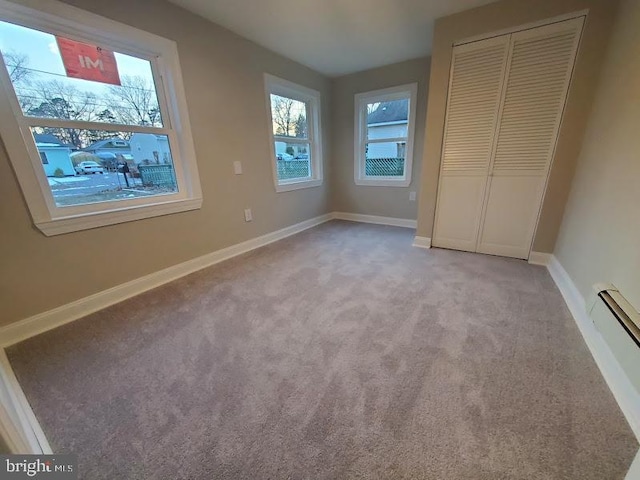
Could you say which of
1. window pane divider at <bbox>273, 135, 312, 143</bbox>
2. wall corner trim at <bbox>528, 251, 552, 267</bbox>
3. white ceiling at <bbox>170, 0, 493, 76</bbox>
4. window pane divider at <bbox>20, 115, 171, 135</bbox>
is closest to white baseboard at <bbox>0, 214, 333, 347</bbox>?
window pane divider at <bbox>20, 115, 171, 135</bbox>

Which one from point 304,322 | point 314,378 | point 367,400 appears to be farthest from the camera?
point 304,322

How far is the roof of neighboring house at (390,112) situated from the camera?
366 cm

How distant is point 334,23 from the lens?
7.88 ft

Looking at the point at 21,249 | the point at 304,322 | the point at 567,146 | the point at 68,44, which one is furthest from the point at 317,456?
the point at 567,146

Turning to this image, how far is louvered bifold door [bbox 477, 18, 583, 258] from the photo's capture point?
6.98 ft

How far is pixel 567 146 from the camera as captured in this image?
221cm

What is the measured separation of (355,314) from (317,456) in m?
0.94

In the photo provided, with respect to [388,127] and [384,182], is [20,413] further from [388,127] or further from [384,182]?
[388,127]

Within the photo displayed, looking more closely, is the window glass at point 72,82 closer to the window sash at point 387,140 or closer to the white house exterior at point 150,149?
the white house exterior at point 150,149

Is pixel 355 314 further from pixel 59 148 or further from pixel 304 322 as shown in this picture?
pixel 59 148

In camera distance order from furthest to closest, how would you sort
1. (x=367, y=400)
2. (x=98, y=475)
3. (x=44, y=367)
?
(x=44, y=367)
(x=367, y=400)
(x=98, y=475)

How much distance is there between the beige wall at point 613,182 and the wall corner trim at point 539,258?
363mm

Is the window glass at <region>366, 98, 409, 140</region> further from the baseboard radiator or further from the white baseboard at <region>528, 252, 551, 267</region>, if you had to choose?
the baseboard radiator

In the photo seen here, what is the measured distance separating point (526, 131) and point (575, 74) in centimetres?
48
